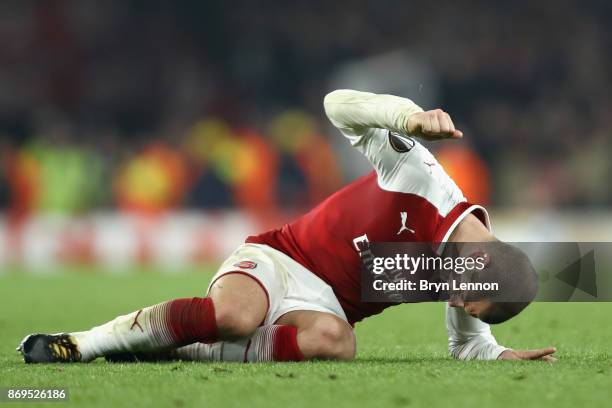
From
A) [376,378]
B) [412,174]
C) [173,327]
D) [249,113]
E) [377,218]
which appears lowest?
[376,378]

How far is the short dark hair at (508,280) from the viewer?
472cm

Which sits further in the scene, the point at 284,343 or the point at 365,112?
the point at 284,343

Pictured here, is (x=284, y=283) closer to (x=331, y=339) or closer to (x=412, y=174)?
(x=331, y=339)

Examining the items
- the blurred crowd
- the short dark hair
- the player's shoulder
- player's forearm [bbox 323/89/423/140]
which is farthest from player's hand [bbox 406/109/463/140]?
the blurred crowd

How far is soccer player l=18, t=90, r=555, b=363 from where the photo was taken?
482 centimetres

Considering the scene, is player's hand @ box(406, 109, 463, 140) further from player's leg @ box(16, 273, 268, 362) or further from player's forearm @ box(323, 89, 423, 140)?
player's leg @ box(16, 273, 268, 362)

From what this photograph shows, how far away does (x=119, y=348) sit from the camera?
4980 mm

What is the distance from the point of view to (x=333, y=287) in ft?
16.9

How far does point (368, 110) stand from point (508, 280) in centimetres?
87

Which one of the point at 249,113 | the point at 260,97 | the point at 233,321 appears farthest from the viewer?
the point at 249,113

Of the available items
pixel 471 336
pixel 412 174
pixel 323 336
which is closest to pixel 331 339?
pixel 323 336

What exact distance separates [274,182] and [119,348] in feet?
42.8

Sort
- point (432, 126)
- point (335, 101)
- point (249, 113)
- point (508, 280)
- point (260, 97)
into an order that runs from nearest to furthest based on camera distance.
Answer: point (432, 126)
point (508, 280)
point (335, 101)
point (260, 97)
point (249, 113)

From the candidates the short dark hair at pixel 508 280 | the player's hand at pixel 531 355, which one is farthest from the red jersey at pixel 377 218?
the player's hand at pixel 531 355
